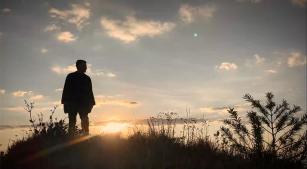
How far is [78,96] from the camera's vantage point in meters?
10.8

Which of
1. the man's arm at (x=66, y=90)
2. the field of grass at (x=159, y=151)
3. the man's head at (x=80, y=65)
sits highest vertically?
the man's head at (x=80, y=65)

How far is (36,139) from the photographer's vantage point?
9.86m

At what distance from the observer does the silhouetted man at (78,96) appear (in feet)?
34.9

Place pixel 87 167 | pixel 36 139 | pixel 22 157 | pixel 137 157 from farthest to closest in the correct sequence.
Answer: pixel 36 139
pixel 22 157
pixel 137 157
pixel 87 167

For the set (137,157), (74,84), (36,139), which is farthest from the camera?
(74,84)

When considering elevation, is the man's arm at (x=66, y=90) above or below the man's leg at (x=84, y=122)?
above

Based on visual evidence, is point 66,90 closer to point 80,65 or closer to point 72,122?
point 80,65

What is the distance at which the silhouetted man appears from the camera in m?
10.6

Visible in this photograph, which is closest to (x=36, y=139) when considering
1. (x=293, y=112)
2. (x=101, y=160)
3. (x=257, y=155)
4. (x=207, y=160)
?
(x=101, y=160)

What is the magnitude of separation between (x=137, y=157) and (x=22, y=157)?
10.1ft

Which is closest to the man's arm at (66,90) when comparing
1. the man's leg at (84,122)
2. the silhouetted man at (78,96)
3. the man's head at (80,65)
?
the silhouetted man at (78,96)

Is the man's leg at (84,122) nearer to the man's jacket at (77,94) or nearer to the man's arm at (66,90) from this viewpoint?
the man's jacket at (77,94)

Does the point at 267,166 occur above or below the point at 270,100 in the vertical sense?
below

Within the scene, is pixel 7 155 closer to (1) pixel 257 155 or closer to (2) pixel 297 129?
(1) pixel 257 155
